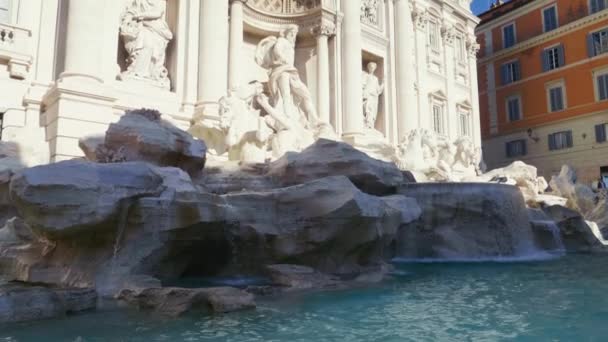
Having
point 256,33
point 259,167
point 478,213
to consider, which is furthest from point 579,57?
point 259,167

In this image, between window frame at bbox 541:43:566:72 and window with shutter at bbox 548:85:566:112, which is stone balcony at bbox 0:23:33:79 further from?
window frame at bbox 541:43:566:72

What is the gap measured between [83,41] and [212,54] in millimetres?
2940

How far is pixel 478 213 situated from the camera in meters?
7.93

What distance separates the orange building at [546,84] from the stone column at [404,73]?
31.9ft

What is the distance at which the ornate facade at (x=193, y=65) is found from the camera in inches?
362

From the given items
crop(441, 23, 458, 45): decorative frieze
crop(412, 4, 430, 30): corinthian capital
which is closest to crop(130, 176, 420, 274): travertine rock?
crop(412, 4, 430, 30): corinthian capital

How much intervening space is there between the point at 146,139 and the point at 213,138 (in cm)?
437

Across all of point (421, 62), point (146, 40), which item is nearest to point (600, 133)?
point (421, 62)

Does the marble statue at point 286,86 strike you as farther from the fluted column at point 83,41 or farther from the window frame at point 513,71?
the window frame at point 513,71

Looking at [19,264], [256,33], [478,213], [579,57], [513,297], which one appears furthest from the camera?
[579,57]

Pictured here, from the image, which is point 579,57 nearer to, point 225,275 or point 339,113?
point 339,113

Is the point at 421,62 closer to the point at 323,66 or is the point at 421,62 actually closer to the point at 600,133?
the point at 323,66

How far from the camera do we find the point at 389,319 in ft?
11.5

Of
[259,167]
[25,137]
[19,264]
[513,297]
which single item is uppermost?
[25,137]
